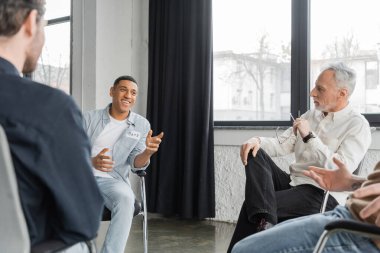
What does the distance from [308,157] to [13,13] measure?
5.96ft

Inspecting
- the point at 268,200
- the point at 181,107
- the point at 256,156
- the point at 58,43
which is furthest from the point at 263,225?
the point at 58,43

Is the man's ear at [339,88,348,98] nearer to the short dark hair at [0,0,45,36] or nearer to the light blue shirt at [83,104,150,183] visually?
the light blue shirt at [83,104,150,183]

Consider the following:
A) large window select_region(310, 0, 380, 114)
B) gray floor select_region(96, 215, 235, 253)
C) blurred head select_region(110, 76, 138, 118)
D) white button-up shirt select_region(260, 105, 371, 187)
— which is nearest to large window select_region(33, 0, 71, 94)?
gray floor select_region(96, 215, 235, 253)

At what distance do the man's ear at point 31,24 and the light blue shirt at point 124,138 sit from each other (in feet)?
5.87

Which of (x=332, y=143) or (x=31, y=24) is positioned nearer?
(x=31, y=24)

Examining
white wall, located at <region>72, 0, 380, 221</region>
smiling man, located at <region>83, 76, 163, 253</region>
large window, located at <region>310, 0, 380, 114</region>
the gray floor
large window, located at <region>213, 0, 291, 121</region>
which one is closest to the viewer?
smiling man, located at <region>83, 76, 163, 253</region>

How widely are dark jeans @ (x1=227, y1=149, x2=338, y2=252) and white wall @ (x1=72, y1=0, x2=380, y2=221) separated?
1468mm

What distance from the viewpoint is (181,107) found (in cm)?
414

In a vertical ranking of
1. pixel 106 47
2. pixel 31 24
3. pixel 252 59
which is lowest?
pixel 31 24

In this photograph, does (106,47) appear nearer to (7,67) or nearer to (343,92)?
(343,92)

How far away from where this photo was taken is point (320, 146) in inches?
89.3

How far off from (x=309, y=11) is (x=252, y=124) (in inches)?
42.3

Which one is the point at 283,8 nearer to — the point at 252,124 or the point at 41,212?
the point at 252,124

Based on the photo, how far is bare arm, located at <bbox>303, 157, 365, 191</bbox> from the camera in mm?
1585
